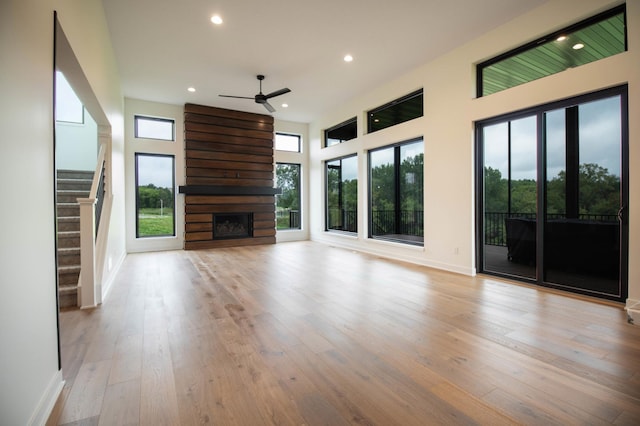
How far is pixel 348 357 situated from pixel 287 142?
7432 millimetres

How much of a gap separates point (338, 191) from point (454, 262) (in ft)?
12.5

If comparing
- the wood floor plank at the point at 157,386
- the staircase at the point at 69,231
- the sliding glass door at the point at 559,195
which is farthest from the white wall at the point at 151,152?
the sliding glass door at the point at 559,195

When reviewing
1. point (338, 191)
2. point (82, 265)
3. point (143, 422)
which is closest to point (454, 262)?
point (338, 191)

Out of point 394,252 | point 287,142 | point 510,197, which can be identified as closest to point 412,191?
point 394,252

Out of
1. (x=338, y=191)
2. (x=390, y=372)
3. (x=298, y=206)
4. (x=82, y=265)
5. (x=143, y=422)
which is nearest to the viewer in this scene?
(x=143, y=422)

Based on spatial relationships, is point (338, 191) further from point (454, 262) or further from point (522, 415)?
point (522, 415)

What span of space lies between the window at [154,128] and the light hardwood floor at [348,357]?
444cm

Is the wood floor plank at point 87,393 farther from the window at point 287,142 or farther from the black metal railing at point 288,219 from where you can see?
the window at point 287,142

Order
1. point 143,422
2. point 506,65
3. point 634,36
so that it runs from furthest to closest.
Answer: point 506,65, point 634,36, point 143,422

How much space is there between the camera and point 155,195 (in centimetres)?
725

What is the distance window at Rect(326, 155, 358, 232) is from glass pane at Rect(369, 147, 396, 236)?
21.1 inches

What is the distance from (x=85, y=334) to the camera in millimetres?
2584

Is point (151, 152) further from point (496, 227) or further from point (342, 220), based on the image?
point (496, 227)

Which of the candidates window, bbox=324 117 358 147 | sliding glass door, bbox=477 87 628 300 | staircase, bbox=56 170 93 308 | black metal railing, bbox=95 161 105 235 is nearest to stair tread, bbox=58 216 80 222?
staircase, bbox=56 170 93 308
